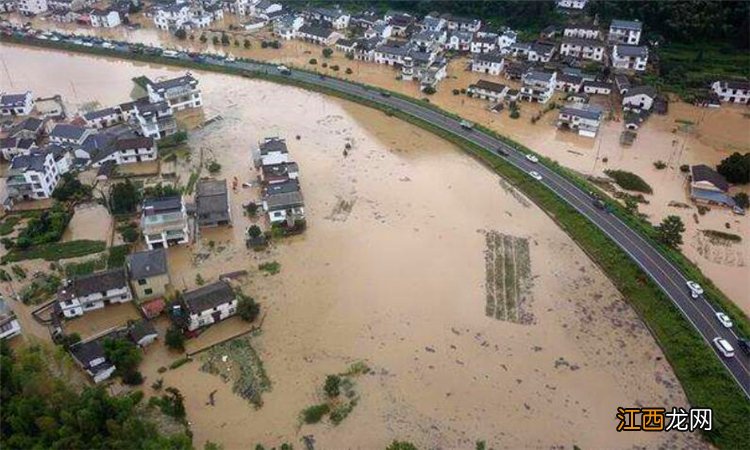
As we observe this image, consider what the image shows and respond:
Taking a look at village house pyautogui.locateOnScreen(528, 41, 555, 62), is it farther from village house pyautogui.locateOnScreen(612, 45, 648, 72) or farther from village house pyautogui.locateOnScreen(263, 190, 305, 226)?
village house pyautogui.locateOnScreen(263, 190, 305, 226)

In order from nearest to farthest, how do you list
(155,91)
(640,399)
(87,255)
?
(640,399), (87,255), (155,91)

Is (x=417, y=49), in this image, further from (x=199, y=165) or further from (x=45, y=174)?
(x=45, y=174)

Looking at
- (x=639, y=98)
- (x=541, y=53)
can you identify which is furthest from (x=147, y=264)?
(x=541, y=53)

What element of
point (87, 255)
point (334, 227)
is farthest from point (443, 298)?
point (87, 255)

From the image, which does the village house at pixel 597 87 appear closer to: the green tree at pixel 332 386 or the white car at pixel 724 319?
the white car at pixel 724 319

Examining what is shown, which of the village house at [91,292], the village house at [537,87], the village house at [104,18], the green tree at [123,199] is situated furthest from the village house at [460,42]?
the village house at [91,292]
